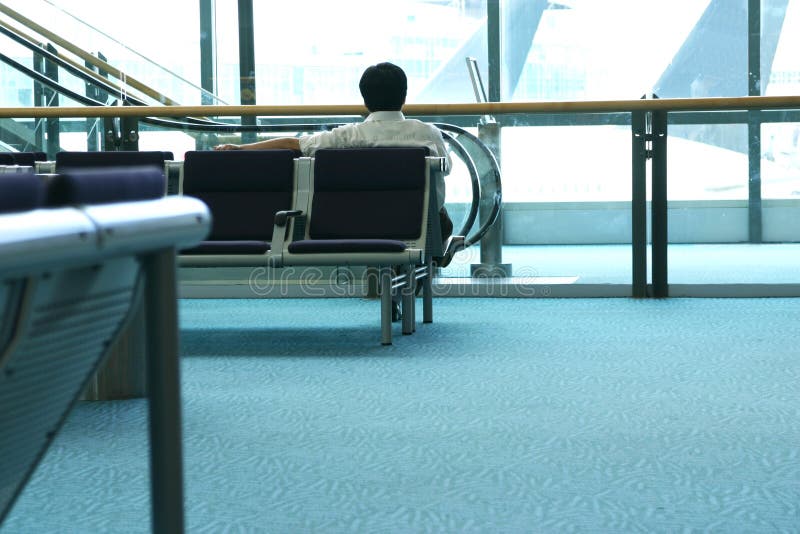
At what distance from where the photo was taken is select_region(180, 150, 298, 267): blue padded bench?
451 cm

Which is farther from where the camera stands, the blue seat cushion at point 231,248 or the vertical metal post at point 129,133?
the vertical metal post at point 129,133

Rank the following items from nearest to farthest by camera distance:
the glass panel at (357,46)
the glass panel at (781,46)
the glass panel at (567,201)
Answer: the glass panel at (567,201) < the glass panel at (781,46) < the glass panel at (357,46)

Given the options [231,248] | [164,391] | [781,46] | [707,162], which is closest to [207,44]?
[781,46]

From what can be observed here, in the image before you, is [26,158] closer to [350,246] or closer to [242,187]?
[242,187]

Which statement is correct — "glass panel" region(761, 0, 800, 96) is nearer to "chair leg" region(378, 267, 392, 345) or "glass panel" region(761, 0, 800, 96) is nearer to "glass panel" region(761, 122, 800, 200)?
"glass panel" region(761, 122, 800, 200)

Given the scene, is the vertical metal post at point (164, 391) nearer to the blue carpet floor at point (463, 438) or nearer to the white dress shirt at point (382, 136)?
the blue carpet floor at point (463, 438)

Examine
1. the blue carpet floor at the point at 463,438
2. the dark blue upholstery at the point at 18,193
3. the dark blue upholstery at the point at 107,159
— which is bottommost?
the blue carpet floor at the point at 463,438

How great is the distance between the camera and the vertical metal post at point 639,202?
551 cm

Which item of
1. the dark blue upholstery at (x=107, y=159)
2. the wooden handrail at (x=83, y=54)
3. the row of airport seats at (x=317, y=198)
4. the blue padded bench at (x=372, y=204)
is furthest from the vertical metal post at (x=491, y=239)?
the wooden handrail at (x=83, y=54)

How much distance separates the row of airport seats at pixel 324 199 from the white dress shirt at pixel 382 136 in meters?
0.23

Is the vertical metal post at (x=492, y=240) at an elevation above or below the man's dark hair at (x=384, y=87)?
below

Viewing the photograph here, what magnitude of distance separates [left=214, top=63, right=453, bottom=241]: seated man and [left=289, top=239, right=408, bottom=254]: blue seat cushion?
0.73 meters

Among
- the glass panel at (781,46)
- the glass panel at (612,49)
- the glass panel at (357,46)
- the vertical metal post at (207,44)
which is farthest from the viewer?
the glass panel at (357,46)

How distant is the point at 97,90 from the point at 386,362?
4061mm
